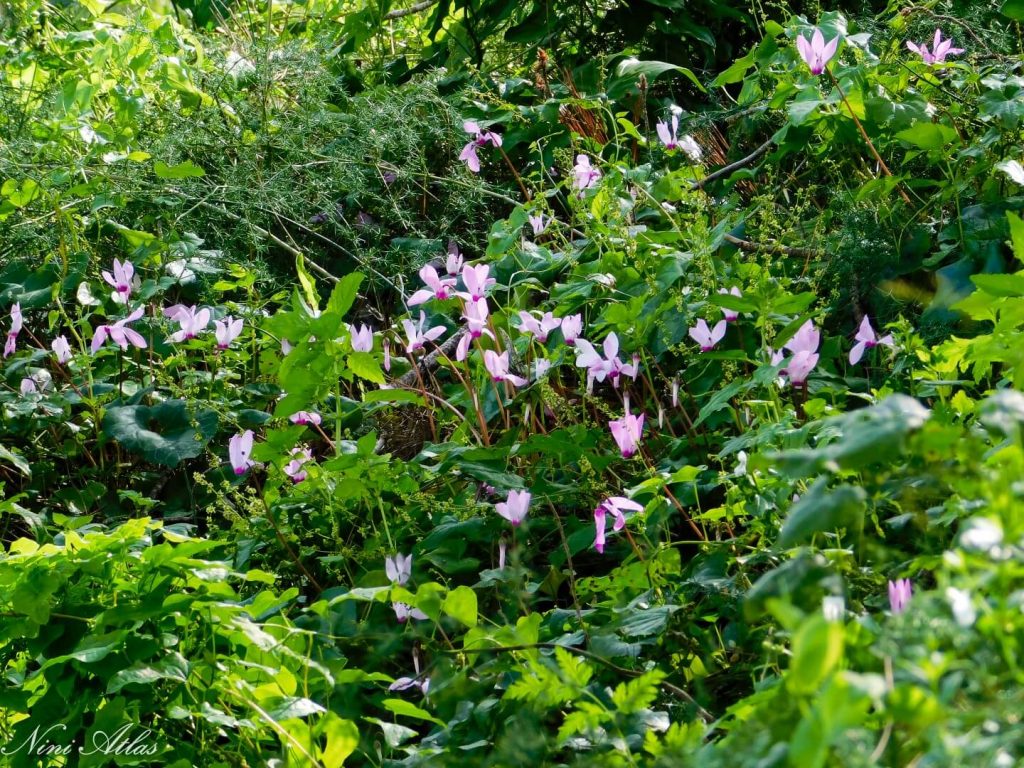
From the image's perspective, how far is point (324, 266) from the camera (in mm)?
A: 3574

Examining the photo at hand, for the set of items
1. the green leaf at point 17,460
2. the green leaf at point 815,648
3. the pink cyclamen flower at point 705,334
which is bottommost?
the green leaf at point 17,460

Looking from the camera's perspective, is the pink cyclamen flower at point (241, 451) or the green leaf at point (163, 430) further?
the green leaf at point (163, 430)

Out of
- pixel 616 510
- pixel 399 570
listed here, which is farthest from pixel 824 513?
pixel 399 570

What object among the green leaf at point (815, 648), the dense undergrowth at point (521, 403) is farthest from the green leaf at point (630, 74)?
the green leaf at point (815, 648)

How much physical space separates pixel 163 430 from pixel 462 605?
146 cm

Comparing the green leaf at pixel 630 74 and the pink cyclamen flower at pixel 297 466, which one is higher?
the green leaf at pixel 630 74

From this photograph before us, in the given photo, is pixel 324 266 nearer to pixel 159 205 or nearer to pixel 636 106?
pixel 159 205

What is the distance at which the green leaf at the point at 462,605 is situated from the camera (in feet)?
4.98

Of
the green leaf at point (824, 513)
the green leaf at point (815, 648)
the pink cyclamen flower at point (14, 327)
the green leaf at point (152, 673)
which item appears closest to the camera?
the green leaf at point (815, 648)

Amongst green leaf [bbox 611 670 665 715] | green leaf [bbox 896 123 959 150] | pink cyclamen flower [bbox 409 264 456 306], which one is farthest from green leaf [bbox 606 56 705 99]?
green leaf [bbox 611 670 665 715]

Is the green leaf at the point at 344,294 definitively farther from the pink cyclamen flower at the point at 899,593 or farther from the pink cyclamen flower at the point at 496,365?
the pink cyclamen flower at the point at 899,593

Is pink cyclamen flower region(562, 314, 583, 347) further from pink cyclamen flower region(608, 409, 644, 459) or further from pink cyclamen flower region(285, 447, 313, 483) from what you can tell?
pink cyclamen flower region(285, 447, 313, 483)

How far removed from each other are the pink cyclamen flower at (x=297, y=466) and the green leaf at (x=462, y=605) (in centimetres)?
78

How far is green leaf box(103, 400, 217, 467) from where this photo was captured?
265 centimetres
